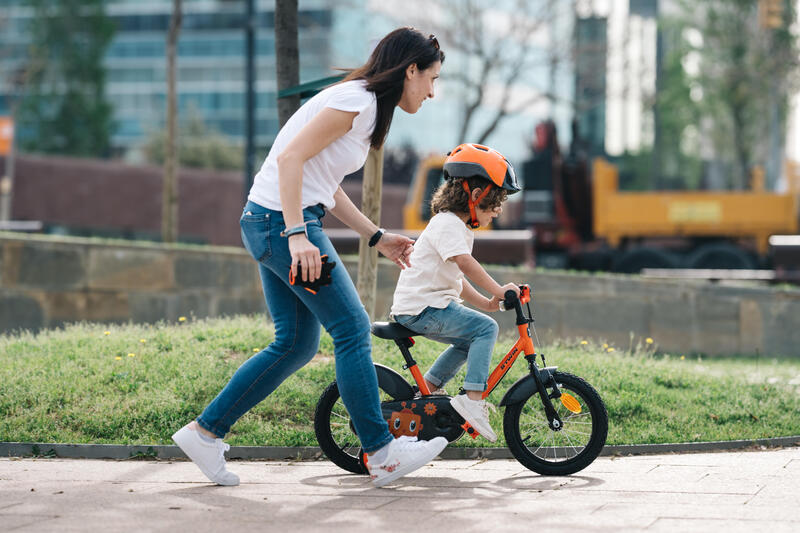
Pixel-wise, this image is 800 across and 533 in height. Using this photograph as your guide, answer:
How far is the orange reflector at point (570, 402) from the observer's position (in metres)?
4.96

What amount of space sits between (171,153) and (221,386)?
9.17m

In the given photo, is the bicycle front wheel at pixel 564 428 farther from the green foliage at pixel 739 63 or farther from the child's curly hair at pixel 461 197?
the green foliage at pixel 739 63

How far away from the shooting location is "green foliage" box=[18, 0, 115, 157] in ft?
152

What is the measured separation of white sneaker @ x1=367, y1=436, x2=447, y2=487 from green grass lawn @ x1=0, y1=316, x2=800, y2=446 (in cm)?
119

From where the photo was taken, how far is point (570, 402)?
498 cm

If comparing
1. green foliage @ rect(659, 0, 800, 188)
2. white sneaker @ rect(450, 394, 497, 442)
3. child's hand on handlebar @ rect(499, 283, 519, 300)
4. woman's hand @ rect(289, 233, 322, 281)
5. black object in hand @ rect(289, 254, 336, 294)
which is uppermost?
green foliage @ rect(659, 0, 800, 188)

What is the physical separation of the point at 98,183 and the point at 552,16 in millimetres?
13124

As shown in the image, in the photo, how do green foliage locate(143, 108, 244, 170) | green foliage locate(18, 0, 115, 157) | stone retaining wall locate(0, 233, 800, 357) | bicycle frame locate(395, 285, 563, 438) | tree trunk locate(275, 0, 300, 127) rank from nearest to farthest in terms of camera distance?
Answer: 1. bicycle frame locate(395, 285, 563, 438)
2. tree trunk locate(275, 0, 300, 127)
3. stone retaining wall locate(0, 233, 800, 357)
4. green foliage locate(143, 108, 244, 170)
5. green foliage locate(18, 0, 115, 157)

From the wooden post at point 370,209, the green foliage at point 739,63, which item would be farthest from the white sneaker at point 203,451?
the green foliage at point 739,63

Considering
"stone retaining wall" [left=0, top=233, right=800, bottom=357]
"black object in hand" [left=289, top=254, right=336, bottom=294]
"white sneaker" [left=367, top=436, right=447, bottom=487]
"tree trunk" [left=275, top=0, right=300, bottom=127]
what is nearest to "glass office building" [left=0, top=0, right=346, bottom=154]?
"stone retaining wall" [left=0, top=233, right=800, bottom=357]

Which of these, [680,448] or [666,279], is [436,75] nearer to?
[680,448]

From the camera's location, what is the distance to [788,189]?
2488 cm

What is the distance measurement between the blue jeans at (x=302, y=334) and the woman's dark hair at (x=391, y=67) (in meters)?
0.45

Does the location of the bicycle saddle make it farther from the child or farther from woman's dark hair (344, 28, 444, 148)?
woman's dark hair (344, 28, 444, 148)
